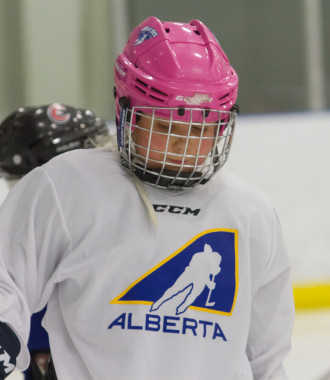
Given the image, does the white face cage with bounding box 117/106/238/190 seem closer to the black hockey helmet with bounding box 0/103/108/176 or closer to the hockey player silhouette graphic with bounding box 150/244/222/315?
the hockey player silhouette graphic with bounding box 150/244/222/315

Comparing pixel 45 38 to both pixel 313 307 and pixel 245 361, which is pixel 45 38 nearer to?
pixel 313 307

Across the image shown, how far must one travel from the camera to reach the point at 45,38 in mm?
4699

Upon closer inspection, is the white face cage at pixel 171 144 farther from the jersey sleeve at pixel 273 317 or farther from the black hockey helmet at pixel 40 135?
the black hockey helmet at pixel 40 135

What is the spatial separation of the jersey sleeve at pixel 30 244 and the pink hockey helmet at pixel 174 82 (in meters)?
0.16

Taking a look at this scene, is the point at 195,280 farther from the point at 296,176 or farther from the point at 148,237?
the point at 296,176

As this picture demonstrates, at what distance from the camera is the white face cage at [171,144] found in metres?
1.38

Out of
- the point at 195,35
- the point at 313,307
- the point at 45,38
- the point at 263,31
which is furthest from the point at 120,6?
the point at 195,35

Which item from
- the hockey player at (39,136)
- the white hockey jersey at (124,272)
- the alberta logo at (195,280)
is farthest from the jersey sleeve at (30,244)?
the hockey player at (39,136)

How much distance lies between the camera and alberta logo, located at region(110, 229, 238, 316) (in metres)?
1.37

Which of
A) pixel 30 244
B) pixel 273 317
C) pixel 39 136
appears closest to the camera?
pixel 30 244

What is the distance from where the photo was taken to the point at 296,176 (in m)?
4.29

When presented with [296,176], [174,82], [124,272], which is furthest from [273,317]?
[296,176]

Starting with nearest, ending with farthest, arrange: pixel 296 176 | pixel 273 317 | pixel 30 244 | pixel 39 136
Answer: pixel 30 244
pixel 273 317
pixel 39 136
pixel 296 176

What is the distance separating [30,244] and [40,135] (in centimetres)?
82
